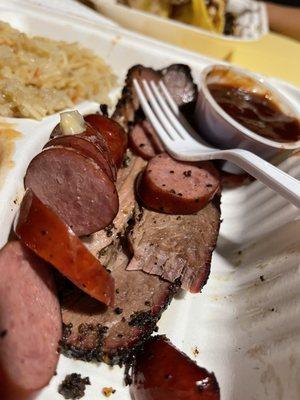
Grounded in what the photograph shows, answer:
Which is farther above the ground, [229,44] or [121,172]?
[229,44]

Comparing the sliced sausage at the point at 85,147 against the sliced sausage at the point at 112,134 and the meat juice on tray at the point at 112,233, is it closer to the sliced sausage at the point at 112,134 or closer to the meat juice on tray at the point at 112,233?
the meat juice on tray at the point at 112,233

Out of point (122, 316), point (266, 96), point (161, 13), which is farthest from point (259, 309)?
point (161, 13)

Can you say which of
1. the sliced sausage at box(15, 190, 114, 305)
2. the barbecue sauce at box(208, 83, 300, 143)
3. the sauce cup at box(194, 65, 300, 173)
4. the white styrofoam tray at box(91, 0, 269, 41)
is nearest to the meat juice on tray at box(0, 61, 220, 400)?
the sliced sausage at box(15, 190, 114, 305)

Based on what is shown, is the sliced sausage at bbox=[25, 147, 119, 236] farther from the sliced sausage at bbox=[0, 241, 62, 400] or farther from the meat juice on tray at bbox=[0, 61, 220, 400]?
the sliced sausage at bbox=[0, 241, 62, 400]

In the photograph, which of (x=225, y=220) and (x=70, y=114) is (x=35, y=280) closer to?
(x=70, y=114)

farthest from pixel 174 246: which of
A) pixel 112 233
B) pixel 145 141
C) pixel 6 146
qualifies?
pixel 6 146

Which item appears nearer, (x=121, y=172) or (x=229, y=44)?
(x=121, y=172)
